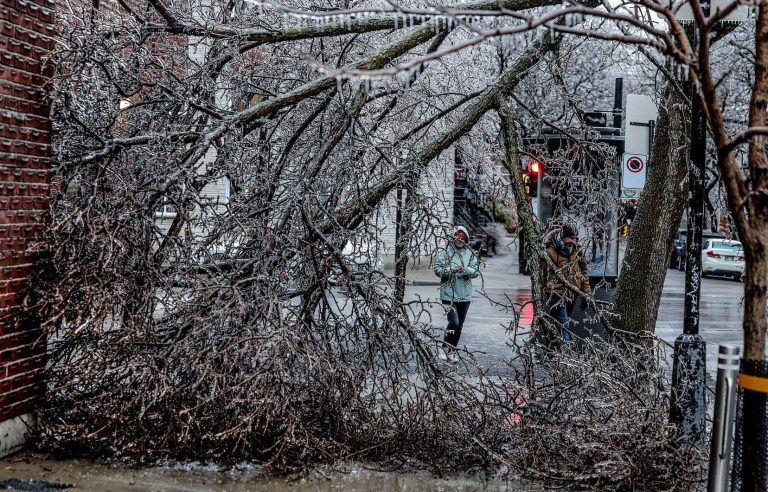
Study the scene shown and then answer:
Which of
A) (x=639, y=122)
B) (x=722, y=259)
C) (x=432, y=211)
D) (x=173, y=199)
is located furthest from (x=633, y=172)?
(x=722, y=259)

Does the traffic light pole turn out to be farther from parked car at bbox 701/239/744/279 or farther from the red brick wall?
parked car at bbox 701/239/744/279

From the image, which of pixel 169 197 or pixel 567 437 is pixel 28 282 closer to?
pixel 169 197

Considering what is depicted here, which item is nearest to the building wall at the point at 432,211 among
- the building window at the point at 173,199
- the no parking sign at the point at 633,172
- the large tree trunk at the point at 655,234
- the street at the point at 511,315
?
the street at the point at 511,315

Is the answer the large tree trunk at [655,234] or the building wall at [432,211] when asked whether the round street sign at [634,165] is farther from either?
the large tree trunk at [655,234]

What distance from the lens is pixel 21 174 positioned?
6172mm

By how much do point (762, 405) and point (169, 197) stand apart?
4.66m

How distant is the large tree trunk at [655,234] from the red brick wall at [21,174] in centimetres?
569

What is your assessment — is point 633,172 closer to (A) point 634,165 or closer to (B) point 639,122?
(A) point 634,165

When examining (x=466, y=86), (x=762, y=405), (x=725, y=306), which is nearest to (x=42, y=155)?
(x=762, y=405)

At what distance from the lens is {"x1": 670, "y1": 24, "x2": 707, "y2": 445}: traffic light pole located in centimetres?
585

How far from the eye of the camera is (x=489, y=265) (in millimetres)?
33406

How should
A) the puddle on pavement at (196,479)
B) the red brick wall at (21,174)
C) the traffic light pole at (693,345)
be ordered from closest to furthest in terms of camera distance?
the puddle on pavement at (196,479) → the traffic light pole at (693,345) → the red brick wall at (21,174)

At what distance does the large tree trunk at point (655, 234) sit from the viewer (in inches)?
331

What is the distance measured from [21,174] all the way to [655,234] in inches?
241
